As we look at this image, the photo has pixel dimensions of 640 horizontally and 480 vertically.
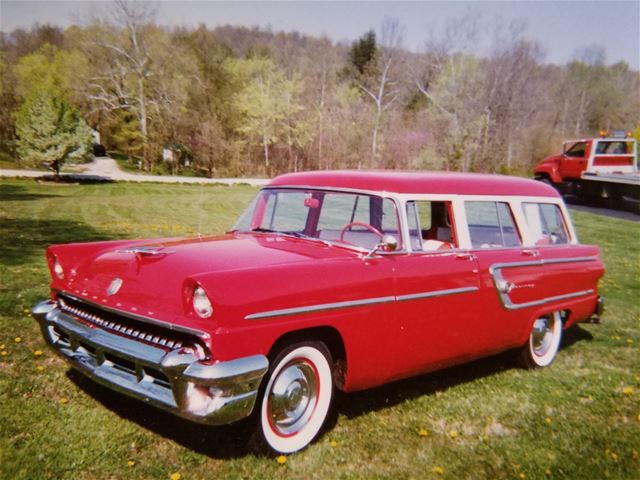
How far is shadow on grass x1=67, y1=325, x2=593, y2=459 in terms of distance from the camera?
3172mm

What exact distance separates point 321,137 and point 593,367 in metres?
35.0

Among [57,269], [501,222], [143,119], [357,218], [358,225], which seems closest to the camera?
[57,269]

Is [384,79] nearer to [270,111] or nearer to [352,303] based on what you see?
[270,111]

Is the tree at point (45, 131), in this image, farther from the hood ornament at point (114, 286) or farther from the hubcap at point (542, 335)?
the hubcap at point (542, 335)

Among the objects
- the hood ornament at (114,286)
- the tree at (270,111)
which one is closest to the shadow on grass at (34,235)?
the hood ornament at (114,286)

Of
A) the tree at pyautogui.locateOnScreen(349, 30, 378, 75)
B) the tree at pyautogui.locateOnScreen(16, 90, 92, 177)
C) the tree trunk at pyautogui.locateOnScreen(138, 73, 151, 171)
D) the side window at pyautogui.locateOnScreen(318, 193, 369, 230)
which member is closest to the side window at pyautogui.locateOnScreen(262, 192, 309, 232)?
the side window at pyautogui.locateOnScreen(318, 193, 369, 230)

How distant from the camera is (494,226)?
4.76 meters

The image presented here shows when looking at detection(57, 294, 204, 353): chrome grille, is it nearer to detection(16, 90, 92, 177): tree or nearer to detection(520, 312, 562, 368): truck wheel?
detection(520, 312, 562, 368): truck wheel

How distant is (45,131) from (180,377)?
23.9 meters

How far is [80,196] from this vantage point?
735 inches

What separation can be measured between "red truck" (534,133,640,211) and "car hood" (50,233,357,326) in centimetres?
1957

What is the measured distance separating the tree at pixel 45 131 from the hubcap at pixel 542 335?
23.2 meters

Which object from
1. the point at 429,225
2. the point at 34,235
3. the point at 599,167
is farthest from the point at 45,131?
the point at 599,167

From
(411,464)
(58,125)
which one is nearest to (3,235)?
(411,464)
